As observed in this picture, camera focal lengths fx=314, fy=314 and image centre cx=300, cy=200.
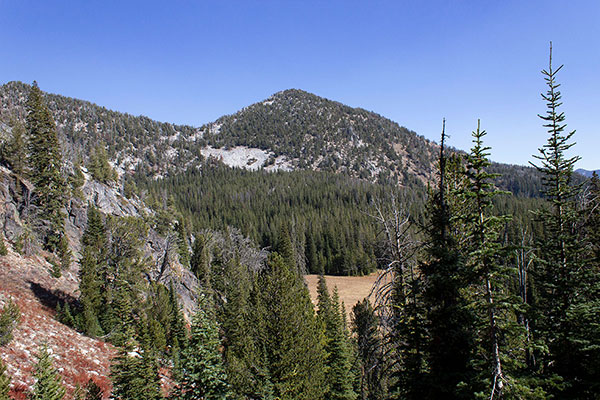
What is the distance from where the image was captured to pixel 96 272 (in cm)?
2844

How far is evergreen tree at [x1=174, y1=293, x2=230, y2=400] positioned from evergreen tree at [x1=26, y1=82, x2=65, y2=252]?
24.8 m

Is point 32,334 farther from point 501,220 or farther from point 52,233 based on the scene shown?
point 501,220

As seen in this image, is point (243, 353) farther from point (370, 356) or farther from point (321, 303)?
point (321, 303)

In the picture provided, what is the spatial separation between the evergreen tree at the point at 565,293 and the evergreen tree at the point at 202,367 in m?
13.5

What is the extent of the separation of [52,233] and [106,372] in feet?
62.6

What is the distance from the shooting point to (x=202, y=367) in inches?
601

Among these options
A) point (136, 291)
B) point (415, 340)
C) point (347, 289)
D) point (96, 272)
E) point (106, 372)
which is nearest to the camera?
point (415, 340)

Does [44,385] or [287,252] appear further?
[287,252]

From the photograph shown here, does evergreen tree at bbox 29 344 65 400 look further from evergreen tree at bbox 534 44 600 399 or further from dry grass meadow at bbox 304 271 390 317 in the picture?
dry grass meadow at bbox 304 271 390 317

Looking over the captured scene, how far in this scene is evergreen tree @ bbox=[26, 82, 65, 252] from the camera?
32.0 m

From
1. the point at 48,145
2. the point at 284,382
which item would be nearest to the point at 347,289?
the point at 284,382

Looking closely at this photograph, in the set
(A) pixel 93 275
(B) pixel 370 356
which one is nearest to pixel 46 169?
(A) pixel 93 275

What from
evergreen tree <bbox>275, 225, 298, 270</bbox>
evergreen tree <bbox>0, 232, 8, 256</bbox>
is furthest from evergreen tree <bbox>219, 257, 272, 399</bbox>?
evergreen tree <bbox>0, 232, 8, 256</bbox>

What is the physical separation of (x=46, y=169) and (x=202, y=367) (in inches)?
1231
